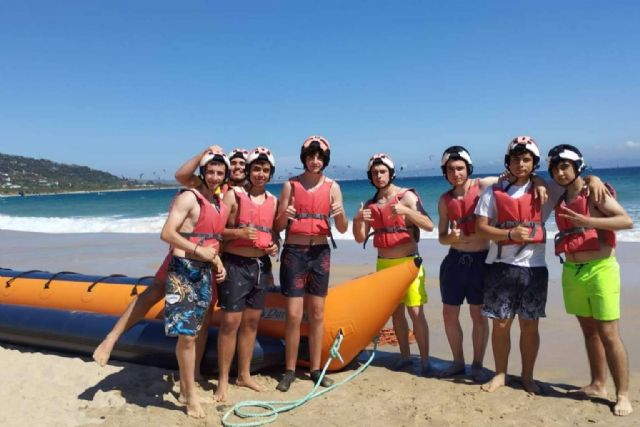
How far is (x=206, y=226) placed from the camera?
11.7 ft

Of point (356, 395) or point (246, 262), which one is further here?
point (356, 395)

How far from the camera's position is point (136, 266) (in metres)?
10.4

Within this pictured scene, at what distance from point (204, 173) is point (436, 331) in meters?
3.27

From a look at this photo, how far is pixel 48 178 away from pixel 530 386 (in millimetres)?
116381

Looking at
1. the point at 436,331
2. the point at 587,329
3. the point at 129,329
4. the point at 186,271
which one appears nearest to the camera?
the point at 186,271

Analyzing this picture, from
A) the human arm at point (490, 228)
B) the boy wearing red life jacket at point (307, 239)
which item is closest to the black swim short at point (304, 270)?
the boy wearing red life jacket at point (307, 239)

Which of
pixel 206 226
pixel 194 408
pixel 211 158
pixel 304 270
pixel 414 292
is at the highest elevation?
pixel 211 158

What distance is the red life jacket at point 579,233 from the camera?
11.7ft

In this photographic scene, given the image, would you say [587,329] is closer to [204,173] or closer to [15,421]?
[204,173]

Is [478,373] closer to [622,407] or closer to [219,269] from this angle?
[622,407]

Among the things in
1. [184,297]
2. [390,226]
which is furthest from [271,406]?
[390,226]

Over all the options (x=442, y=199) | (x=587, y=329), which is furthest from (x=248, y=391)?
(x=587, y=329)

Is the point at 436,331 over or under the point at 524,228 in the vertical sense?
under

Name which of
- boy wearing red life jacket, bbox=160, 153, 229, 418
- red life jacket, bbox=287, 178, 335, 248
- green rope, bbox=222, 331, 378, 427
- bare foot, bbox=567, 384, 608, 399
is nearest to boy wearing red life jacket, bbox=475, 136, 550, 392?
bare foot, bbox=567, 384, 608, 399
